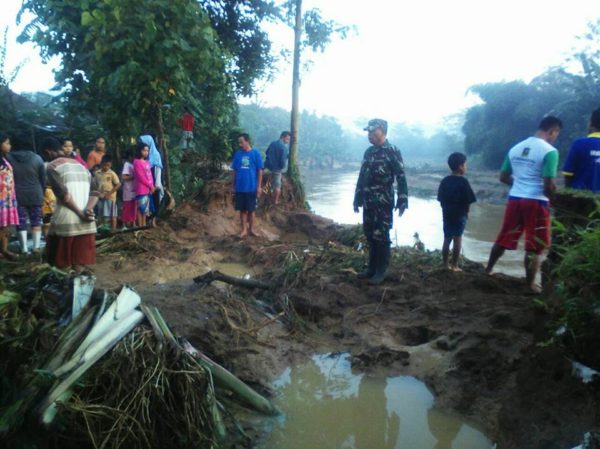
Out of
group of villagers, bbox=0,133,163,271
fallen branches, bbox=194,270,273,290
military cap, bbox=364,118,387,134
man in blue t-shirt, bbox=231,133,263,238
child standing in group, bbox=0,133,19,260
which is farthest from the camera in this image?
man in blue t-shirt, bbox=231,133,263,238

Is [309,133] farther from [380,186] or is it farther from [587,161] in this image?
[587,161]

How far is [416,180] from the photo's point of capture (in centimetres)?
2858

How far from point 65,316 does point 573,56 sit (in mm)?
29109

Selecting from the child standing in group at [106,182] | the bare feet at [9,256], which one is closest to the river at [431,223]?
the child standing in group at [106,182]

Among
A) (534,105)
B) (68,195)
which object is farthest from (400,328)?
(534,105)

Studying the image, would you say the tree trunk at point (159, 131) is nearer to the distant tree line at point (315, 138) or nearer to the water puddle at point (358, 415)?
the water puddle at point (358, 415)

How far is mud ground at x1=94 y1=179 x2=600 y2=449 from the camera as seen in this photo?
2748mm

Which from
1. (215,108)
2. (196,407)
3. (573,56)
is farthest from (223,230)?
(573,56)

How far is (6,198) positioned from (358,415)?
4.79 meters

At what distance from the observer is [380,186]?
523cm

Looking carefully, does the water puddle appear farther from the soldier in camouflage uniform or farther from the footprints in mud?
the soldier in camouflage uniform

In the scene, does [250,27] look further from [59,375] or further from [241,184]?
[59,375]

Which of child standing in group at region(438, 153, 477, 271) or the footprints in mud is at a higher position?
child standing in group at region(438, 153, 477, 271)

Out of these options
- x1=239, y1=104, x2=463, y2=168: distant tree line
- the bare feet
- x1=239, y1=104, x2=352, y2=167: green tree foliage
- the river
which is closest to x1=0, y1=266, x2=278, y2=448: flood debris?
the bare feet
